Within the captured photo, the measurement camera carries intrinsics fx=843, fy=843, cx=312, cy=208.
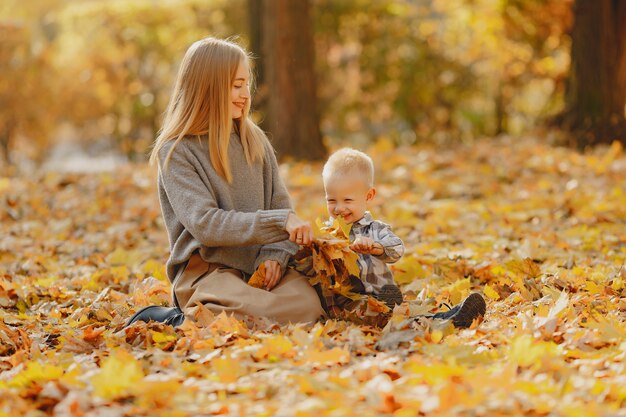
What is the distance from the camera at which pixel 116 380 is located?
2516 millimetres

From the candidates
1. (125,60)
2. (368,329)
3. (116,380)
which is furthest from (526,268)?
(125,60)

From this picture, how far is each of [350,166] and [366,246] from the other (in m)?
0.37

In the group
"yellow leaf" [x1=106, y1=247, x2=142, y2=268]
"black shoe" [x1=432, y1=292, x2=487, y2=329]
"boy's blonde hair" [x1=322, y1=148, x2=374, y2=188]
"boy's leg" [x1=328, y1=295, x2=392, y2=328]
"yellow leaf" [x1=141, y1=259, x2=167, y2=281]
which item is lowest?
"yellow leaf" [x1=106, y1=247, x2=142, y2=268]

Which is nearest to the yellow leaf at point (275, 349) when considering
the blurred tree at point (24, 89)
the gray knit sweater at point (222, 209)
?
the gray knit sweater at point (222, 209)

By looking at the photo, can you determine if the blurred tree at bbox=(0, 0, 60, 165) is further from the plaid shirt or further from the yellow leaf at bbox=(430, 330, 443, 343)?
the yellow leaf at bbox=(430, 330, 443, 343)

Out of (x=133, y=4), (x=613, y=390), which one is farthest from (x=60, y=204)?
(x=133, y=4)

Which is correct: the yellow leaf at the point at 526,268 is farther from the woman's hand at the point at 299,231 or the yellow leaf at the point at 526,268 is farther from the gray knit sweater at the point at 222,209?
the woman's hand at the point at 299,231

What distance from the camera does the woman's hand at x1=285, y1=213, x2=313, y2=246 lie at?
3346mm

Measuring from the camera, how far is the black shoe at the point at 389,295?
3.63 m

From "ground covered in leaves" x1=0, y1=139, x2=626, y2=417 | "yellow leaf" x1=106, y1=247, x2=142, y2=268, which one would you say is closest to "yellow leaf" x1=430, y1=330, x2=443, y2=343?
"ground covered in leaves" x1=0, y1=139, x2=626, y2=417

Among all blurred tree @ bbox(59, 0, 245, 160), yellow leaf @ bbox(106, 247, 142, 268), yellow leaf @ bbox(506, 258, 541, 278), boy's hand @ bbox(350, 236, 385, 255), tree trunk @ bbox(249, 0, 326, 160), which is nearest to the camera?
boy's hand @ bbox(350, 236, 385, 255)

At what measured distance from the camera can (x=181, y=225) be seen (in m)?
3.64

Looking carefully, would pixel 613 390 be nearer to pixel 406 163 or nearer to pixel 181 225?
pixel 181 225

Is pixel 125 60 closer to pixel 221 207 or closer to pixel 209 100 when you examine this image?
pixel 209 100
